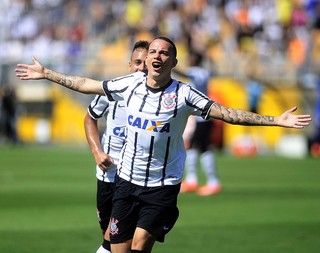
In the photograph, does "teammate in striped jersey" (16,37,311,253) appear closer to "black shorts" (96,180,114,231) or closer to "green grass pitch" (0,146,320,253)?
"black shorts" (96,180,114,231)

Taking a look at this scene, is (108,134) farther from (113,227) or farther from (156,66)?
(156,66)

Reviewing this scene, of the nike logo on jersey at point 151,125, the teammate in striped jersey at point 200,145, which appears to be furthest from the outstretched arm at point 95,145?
the teammate in striped jersey at point 200,145

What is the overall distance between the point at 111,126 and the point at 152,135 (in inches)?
50.5

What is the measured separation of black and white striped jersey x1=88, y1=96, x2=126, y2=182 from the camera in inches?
376

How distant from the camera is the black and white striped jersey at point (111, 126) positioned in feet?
31.4

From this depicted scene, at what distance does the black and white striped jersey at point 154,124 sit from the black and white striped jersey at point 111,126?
0.90 metres

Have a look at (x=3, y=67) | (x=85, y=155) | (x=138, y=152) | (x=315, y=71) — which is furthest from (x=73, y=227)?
(x=3, y=67)

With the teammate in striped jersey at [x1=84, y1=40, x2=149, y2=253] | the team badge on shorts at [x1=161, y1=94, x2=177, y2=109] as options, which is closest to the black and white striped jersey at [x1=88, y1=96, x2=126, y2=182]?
the teammate in striped jersey at [x1=84, y1=40, x2=149, y2=253]

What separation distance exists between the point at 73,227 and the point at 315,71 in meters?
20.9

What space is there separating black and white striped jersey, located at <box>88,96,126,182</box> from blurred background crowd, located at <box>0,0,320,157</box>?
68.2ft

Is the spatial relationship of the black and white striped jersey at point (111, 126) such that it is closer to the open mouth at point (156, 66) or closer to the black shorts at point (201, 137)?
the open mouth at point (156, 66)

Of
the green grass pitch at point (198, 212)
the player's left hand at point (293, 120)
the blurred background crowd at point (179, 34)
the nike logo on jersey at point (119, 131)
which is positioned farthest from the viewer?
the blurred background crowd at point (179, 34)

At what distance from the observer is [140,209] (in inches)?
337

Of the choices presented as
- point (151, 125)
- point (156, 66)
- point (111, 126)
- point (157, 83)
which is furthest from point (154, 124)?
point (111, 126)
